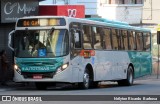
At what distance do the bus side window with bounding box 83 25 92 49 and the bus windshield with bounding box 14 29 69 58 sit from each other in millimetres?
1586

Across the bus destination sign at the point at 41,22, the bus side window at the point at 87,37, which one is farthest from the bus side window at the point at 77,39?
the bus destination sign at the point at 41,22

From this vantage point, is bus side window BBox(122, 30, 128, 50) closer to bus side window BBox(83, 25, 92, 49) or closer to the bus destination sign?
bus side window BBox(83, 25, 92, 49)

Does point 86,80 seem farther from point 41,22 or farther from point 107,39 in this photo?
point 41,22

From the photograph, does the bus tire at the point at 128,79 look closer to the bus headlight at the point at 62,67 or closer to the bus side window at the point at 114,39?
the bus side window at the point at 114,39

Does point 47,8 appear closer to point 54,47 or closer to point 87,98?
point 54,47

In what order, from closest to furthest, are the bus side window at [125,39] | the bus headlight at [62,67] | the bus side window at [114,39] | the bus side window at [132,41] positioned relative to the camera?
1. the bus headlight at [62,67]
2. the bus side window at [114,39]
3. the bus side window at [125,39]
4. the bus side window at [132,41]

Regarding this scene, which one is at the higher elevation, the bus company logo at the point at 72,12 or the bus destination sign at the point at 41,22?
the bus destination sign at the point at 41,22

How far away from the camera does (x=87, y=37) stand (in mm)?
26531

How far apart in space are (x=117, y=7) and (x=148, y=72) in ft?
52.9

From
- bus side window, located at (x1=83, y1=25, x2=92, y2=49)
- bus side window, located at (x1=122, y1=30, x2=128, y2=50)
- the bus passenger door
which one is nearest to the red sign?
bus side window, located at (x1=122, y1=30, x2=128, y2=50)

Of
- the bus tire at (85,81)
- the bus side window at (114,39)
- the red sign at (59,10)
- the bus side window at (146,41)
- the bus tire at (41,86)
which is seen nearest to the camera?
the bus tire at (85,81)

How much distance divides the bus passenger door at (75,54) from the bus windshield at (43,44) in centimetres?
41

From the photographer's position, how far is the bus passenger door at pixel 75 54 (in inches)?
992

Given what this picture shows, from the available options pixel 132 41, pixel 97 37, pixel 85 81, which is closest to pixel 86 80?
pixel 85 81
